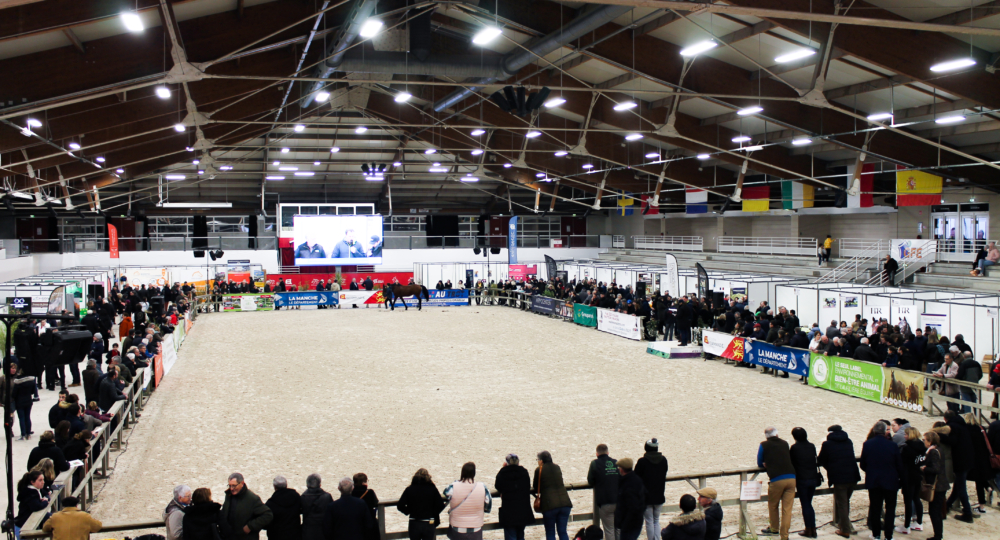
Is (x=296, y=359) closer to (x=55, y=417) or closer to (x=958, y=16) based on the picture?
(x=55, y=417)

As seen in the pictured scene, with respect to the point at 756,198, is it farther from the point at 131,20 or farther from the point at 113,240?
the point at 113,240

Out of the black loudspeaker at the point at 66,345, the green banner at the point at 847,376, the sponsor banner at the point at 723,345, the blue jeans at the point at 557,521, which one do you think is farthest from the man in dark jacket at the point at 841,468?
the sponsor banner at the point at 723,345

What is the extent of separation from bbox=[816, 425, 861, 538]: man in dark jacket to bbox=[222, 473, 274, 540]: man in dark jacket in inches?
206

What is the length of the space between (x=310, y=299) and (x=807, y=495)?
2654cm

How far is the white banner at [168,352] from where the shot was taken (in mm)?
15516

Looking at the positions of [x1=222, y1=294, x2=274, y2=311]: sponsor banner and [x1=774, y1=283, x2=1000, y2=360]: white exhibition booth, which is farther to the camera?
[x1=222, y1=294, x2=274, y2=311]: sponsor banner

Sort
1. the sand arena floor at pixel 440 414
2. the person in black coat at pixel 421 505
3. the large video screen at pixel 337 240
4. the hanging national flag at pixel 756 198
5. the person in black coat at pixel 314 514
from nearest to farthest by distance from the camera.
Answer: the person in black coat at pixel 314 514 → the person in black coat at pixel 421 505 → the sand arena floor at pixel 440 414 → the hanging national flag at pixel 756 198 → the large video screen at pixel 337 240

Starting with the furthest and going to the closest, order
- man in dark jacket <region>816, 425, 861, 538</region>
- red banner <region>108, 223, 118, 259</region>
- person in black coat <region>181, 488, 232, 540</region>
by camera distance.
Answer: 1. red banner <region>108, 223, 118, 259</region>
2. man in dark jacket <region>816, 425, 861, 538</region>
3. person in black coat <region>181, 488, 232, 540</region>

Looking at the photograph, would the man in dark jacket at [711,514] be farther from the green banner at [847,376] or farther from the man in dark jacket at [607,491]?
the green banner at [847,376]

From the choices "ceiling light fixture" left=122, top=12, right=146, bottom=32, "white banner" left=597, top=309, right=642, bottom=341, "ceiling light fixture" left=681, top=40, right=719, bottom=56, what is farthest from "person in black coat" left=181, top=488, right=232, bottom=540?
"white banner" left=597, top=309, right=642, bottom=341

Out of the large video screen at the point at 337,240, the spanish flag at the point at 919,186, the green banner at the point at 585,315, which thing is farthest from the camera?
the large video screen at the point at 337,240

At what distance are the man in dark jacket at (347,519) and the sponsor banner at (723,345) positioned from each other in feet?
40.9

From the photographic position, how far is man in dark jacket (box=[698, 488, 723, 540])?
18.7ft

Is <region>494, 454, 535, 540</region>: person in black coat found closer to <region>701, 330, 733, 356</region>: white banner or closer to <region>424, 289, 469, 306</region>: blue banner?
<region>701, 330, 733, 356</region>: white banner
